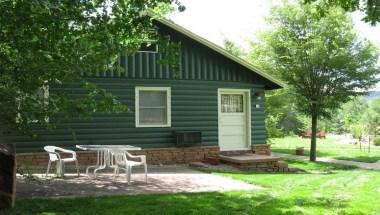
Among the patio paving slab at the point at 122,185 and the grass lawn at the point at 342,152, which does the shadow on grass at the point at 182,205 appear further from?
the grass lawn at the point at 342,152

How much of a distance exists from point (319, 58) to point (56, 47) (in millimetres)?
11572

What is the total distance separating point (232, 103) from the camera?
48.3ft

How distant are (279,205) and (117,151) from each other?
357 cm

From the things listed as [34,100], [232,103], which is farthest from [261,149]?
[34,100]

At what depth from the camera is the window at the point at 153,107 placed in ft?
44.0

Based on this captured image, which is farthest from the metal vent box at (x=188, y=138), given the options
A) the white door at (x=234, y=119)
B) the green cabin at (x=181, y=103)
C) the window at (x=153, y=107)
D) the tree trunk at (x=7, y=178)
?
the tree trunk at (x=7, y=178)

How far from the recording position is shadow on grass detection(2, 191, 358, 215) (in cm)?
634

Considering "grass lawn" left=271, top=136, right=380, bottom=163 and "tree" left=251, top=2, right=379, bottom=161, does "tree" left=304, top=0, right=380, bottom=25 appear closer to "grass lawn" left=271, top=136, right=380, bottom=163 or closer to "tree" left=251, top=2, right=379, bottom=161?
"tree" left=251, top=2, right=379, bottom=161

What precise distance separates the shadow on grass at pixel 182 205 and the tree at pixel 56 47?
1.15 m

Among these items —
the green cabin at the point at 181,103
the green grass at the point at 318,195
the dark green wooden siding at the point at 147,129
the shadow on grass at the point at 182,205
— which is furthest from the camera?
the green cabin at the point at 181,103

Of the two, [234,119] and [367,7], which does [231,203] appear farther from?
[234,119]

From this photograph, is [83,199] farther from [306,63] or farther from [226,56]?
[306,63]

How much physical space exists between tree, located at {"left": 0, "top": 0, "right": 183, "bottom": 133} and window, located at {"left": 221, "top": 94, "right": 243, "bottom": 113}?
7994 millimetres

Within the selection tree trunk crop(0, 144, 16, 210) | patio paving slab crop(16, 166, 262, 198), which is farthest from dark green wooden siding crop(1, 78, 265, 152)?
tree trunk crop(0, 144, 16, 210)
